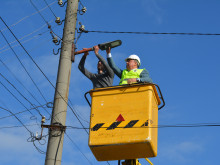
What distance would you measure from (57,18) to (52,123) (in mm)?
2446

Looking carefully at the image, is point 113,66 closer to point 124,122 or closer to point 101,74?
point 101,74

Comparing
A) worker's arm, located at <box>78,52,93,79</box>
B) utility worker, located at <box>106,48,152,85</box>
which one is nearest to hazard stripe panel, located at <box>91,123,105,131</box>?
utility worker, located at <box>106,48,152,85</box>

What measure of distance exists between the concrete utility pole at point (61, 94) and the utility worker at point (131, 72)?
2.70 feet

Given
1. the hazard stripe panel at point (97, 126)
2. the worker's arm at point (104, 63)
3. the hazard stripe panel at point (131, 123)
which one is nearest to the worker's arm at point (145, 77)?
the worker's arm at point (104, 63)

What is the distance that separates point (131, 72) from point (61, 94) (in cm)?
134

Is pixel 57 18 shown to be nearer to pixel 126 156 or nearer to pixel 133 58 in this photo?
pixel 133 58

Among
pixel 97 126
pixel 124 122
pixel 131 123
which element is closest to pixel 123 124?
pixel 124 122

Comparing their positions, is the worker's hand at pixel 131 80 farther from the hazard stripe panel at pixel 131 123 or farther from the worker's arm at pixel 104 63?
the hazard stripe panel at pixel 131 123

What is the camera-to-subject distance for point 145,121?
7758mm

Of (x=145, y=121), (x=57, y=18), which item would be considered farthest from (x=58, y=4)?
(x=145, y=121)

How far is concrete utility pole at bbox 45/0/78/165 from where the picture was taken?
8.20m

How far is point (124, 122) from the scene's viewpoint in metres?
7.90

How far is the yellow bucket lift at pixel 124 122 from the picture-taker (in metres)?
7.77

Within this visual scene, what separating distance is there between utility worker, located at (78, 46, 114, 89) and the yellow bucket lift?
→ 749 millimetres
